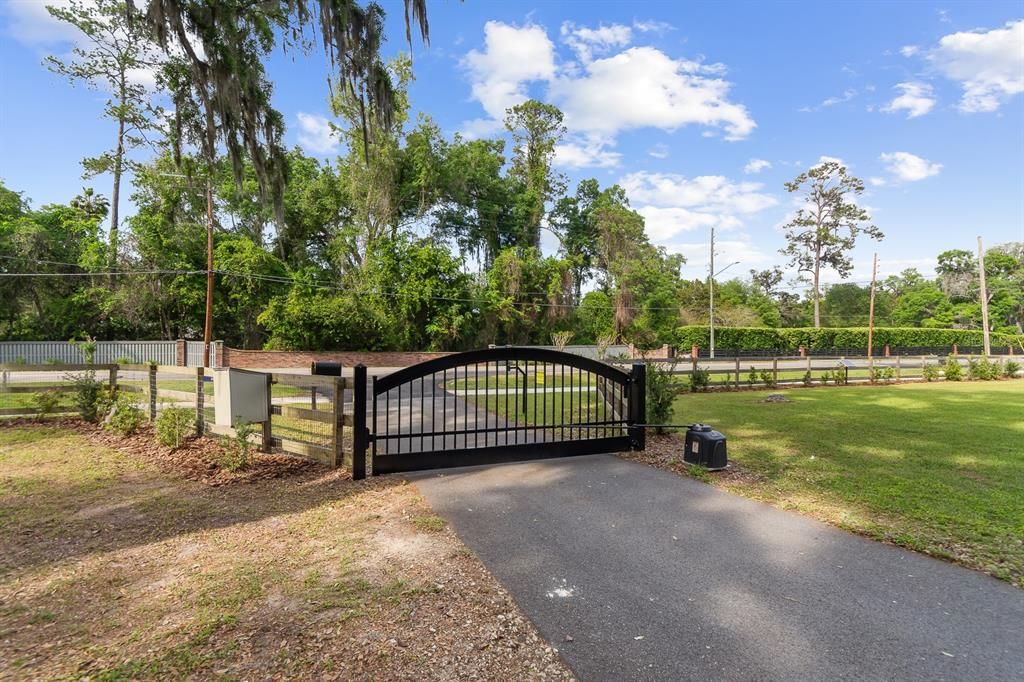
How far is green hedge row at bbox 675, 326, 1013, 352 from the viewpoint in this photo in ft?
118

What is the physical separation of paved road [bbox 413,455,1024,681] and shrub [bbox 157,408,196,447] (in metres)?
4.18

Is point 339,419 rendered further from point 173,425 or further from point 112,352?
point 112,352

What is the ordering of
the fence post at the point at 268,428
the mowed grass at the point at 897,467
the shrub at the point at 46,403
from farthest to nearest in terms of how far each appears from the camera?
the shrub at the point at 46,403 < the fence post at the point at 268,428 < the mowed grass at the point at 897,467

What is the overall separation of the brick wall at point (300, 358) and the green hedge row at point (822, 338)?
69.7 ft

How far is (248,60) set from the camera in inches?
279

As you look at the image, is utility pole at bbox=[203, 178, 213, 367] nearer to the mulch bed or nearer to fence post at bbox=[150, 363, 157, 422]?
the mulch bed

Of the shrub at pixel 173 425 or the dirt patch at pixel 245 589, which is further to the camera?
the shrub at pixel 173 425

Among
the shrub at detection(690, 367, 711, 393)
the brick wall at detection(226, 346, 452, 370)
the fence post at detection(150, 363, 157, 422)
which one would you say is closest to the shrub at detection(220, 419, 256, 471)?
the fence post at detection(150, 363, 157, 422)

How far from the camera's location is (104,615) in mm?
2709

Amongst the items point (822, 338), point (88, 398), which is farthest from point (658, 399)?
point (822, 338)

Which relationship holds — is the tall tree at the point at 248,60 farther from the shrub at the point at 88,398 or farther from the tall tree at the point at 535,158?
the tall tree at the point at 535,158

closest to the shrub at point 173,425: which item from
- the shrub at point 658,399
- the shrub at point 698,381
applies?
the shrub at point 658,399

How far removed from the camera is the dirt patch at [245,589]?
2314 mm

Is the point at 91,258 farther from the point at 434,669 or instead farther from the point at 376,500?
the point at 434,669
